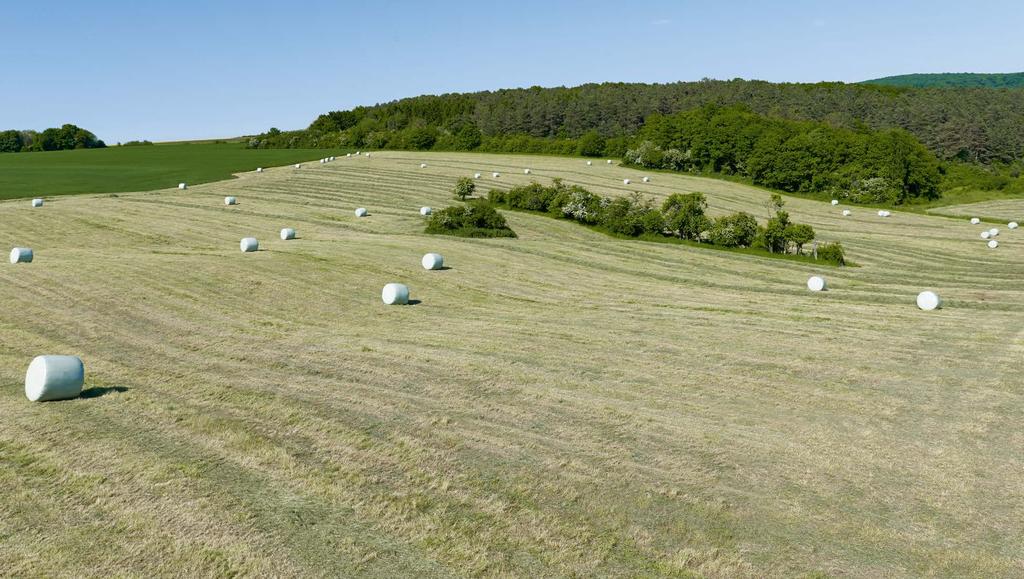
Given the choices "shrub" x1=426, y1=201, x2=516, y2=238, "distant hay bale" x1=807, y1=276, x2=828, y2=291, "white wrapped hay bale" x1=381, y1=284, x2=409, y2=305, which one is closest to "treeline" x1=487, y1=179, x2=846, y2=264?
"shrub" x1=426, y1=201, x2=516, y2=238

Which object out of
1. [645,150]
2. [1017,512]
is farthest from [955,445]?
[645,150]

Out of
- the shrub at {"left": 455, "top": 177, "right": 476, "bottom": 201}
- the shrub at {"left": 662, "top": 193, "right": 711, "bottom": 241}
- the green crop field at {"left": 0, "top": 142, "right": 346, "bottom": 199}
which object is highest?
the green crop field at {"left": 0, "top": 142, "right": 346, "bottom": 199}

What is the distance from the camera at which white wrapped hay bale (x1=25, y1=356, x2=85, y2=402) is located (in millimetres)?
15602

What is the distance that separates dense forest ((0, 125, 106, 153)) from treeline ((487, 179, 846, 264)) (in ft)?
449

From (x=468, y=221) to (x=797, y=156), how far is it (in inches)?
2369

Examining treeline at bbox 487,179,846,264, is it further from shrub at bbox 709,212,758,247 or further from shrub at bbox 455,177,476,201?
shrub at bbox 455,177,476,201

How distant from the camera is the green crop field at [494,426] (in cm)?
1073

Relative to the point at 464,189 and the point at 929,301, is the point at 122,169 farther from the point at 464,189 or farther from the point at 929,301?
the point at 929,301

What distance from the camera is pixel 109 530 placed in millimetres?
10680

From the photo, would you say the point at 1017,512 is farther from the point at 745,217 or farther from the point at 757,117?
the point at 757,117

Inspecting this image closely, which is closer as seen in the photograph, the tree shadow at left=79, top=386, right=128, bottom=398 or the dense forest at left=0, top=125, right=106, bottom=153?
the tree shadow at left=79, top=386, right=128, bottom=398

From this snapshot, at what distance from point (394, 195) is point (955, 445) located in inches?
2442

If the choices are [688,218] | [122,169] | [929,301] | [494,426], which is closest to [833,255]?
[688,218]

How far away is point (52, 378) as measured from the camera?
615 inches
